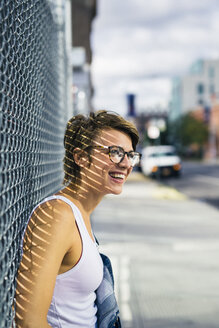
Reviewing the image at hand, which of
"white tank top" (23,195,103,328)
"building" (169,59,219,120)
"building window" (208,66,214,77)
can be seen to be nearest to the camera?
"white tank top" (23,195,103,328)

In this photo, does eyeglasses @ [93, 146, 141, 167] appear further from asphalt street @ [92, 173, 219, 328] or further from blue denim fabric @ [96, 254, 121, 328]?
asphalt street @ [92, 173, 219, 328]

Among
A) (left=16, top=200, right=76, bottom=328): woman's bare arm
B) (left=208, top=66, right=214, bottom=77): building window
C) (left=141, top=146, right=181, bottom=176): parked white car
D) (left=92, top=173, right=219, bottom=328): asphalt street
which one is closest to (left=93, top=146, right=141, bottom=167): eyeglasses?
(left=16, top=200, right=76, bottom=328): woman's bare arm

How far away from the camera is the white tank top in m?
1.70

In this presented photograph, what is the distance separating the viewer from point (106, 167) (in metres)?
1.94

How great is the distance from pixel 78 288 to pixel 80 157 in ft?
1.75

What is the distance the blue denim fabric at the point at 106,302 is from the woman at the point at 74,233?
1.1 inches

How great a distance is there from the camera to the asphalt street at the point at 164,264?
422 centimetres

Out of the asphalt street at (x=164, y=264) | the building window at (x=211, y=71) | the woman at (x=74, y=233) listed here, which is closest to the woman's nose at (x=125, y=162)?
the woman at (x=74, y=233)

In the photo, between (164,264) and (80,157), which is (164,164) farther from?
(80,157)

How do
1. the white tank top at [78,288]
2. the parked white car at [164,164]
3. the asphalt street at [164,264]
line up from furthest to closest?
the parked white car at [164,164]
the asphalt street at [164,264]
the white tank top at [78,288]

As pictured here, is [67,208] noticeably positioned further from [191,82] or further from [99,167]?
[191,82]

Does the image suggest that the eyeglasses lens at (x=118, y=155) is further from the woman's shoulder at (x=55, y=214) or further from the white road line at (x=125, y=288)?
the white road line at (x=125, y=288)

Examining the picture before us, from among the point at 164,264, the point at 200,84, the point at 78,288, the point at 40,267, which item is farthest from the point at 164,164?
the point at 200,84

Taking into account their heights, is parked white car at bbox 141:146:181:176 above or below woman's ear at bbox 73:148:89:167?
below
